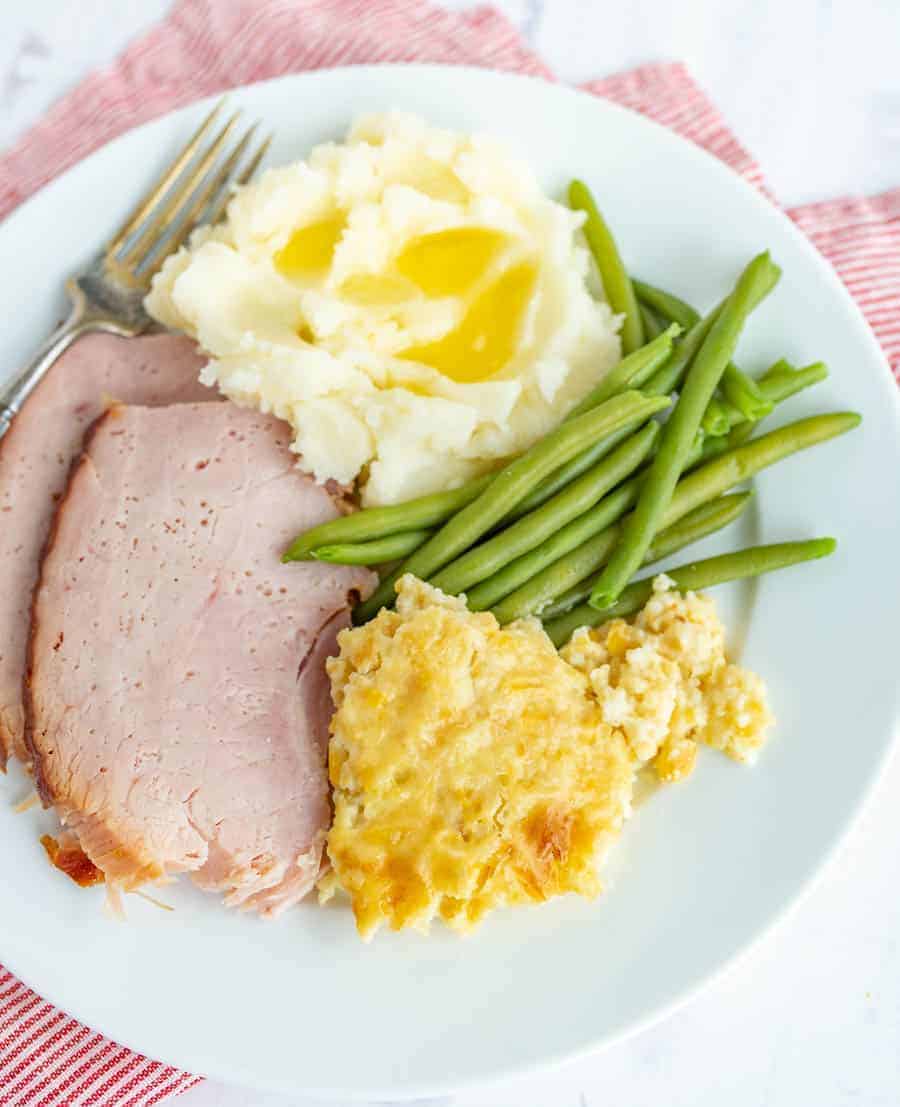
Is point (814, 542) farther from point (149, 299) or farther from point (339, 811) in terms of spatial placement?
point (149, 299)

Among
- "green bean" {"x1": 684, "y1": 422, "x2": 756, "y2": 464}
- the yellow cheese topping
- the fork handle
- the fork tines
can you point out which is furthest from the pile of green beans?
the fork tines

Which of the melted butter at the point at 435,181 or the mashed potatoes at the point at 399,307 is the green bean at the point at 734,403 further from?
the melted butter at the point at 435,181

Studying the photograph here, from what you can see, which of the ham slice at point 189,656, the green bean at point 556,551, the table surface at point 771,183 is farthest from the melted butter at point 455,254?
the table surface at point 771,183

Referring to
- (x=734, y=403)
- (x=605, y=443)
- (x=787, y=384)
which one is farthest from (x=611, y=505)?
(x=787, y=384)

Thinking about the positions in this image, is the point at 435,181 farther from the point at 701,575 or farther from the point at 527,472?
the point at 701,575

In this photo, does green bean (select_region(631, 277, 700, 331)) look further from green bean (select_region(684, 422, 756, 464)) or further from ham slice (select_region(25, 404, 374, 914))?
ham slice (select_region(25, 404, 374, 914))
